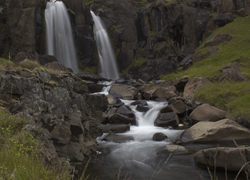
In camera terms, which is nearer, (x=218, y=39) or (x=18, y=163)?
(x=18, y=163)

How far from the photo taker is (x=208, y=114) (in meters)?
14.1

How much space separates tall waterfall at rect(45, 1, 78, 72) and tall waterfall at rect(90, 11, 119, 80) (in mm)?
5984

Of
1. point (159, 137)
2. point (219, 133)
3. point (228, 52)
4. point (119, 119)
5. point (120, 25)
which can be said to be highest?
point (120, 25)

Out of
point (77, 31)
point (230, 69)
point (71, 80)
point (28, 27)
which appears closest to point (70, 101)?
point (71, 80)

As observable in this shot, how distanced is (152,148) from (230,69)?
54.8ft

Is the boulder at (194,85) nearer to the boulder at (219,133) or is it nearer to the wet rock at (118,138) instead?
the boulder at (219,133)

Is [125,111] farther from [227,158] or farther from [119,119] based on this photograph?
[227,158]

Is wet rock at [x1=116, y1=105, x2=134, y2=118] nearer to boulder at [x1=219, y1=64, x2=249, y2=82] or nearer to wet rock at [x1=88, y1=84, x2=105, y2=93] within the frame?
wet rock at [x1=88, y1=84, x2=105, y2=93]

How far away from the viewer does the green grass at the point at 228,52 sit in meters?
28.7

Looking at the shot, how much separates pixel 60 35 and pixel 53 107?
3007cm

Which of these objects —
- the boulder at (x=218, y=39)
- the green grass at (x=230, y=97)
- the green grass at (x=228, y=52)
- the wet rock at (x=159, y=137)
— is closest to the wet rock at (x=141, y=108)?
the green grass at (x=230, y=97)

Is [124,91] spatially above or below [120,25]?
below

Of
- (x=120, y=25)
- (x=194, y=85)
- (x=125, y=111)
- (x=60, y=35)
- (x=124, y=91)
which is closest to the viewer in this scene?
(x=125, y=111)

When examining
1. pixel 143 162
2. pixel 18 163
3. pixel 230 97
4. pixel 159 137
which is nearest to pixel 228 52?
pixel 230 97
